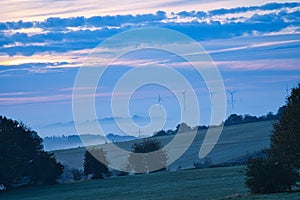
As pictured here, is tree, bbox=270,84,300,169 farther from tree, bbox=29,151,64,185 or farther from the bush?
tree, bbox=29,151,64,185

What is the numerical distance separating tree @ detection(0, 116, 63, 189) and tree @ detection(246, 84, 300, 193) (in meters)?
56.5

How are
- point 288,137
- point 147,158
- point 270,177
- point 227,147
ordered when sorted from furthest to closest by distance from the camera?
point 227,147
point 147,158
point 270,177
point 288,137

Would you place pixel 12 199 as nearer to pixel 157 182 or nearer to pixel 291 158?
pixel 157 182

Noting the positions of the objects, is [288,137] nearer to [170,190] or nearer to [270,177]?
[270,177]

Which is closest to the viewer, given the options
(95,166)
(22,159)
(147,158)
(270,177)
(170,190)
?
(270,177)

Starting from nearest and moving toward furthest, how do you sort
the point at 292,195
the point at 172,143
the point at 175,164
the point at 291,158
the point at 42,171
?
the point at 292,195 → the point at 291,158 → the point at 42,171 → the point at 175,164 → the point at 172,143

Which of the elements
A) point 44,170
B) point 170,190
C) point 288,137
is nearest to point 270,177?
point 288,137

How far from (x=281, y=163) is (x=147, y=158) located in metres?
70.8

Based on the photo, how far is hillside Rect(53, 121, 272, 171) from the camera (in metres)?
136

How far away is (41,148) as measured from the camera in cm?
11106

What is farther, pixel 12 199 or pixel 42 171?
pixel 42 171

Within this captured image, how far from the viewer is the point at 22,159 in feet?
350

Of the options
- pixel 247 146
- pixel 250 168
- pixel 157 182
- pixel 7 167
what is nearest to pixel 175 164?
pixel 247 146

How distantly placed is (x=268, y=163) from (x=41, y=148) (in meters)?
61.8
